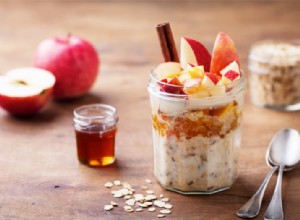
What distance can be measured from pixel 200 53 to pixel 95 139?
29cm

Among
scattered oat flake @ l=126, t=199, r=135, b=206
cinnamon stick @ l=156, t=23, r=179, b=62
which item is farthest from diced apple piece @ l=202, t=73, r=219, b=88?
scattered oat flake @ l=126, t=199, r=135, b=206

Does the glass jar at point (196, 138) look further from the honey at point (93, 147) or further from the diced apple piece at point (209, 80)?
the honey at point (93, 147)

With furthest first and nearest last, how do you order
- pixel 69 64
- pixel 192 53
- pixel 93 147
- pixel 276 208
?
1. pixel 69 64
2. pixel 93 147
3. pixel 192 53
4. pixel 276 208

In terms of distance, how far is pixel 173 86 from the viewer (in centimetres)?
123

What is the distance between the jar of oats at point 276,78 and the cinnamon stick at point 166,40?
0.41m

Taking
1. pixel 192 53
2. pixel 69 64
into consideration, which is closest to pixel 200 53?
pixel 192 53

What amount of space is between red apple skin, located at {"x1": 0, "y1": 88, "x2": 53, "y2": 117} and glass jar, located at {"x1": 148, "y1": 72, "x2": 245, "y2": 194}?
0.46 m

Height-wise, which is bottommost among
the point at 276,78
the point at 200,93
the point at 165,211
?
the point at 165,211

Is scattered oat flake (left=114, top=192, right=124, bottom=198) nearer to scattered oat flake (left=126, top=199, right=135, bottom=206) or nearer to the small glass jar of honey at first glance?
scattered oat flake (left=126, top=199, right=135, bottom=206)

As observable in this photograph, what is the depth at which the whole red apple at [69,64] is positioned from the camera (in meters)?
1.75

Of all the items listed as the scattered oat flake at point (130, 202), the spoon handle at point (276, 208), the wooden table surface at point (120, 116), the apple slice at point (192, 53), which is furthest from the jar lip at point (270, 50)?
the scattered oat flake at point (130, 202)

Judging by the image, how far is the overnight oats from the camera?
122cm

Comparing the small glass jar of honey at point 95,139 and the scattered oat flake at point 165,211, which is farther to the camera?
the small glass jar of honey at point 95,139

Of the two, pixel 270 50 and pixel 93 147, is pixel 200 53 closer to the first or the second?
pixel 93 147
